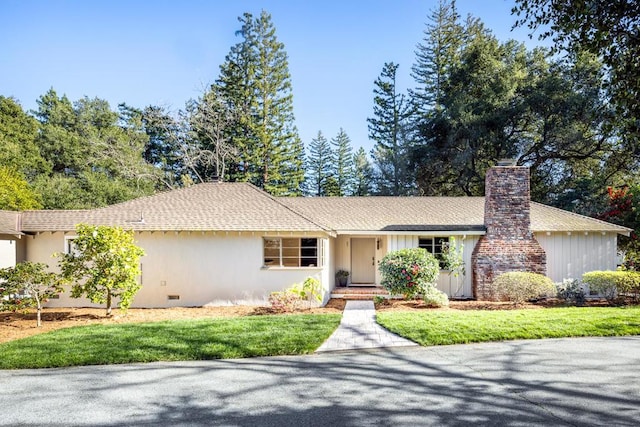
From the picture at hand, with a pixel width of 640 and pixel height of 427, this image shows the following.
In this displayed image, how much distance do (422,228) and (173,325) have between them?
367 inches

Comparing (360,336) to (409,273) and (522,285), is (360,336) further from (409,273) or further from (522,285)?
(522,285)

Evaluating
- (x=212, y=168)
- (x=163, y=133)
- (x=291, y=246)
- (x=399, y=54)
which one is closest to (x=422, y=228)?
(x=291, y=246)

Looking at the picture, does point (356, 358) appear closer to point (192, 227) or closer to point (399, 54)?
point (192, 227)

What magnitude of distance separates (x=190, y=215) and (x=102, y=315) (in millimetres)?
3910

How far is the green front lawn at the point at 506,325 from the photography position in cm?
850

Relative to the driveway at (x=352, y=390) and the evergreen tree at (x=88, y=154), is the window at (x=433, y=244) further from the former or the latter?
the evergreen tree at (x=88, y=154)

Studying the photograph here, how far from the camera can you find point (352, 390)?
556cm

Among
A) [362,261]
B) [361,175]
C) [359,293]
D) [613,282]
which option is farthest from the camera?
[361,175]

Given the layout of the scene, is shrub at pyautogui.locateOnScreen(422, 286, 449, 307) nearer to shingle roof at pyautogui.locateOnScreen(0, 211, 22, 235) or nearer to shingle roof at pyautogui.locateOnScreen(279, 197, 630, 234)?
shingle roof at pyautogui.locateOnScreen(279, 197, 630, 234)

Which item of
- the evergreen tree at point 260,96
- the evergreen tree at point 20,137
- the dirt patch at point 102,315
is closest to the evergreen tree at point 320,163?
the evergreen tree at point 260,96

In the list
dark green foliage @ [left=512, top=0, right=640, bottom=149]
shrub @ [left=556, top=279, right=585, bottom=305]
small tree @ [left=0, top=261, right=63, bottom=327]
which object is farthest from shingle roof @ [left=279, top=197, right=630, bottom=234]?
dark green foliage @ [left=512, top=0, right=640, bottom=149]

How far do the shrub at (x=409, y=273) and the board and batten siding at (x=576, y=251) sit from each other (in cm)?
509

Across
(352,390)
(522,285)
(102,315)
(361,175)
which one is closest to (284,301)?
(102,315)

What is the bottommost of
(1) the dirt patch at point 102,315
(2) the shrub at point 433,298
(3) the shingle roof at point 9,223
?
(1) the dirt patch at point 102,315
